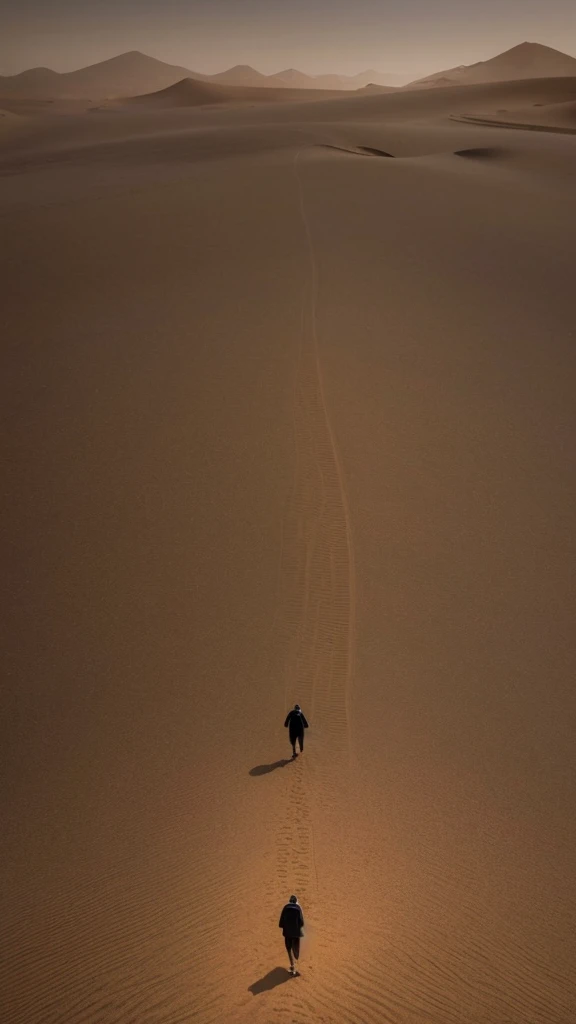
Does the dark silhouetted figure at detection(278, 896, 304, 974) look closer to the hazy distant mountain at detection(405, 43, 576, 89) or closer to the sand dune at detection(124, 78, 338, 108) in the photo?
the sand dune at detection(124, 78, 338, 108)

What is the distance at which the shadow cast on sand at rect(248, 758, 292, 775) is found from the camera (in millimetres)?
7051

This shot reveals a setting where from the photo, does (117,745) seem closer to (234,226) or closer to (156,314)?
(156,314)

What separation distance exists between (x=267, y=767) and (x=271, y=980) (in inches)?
83.4

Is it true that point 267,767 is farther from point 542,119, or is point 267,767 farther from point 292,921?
point 542,119

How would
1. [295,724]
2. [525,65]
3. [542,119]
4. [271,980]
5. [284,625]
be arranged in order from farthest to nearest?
1. [525,65]
2. [542,119]
3. [284,625]
4. [295,724]
5. [271,980]

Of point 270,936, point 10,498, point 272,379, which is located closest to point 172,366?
point 272,379

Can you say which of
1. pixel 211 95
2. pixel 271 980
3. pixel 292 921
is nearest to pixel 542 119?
pixel 292 921

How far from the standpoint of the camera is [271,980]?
515cm

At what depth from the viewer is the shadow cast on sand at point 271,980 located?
16.6 feet

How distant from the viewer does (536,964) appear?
5.54 meters

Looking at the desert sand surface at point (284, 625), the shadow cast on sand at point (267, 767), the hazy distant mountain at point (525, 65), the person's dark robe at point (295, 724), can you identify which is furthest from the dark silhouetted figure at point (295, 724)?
the hazy distant mountain at point (525, 65)

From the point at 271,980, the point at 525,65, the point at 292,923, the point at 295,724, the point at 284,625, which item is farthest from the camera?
the point at 525,65

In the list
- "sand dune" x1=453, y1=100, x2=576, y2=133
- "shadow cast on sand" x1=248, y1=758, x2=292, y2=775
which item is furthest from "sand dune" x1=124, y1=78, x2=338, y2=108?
"shadow cast on sand" x1=248, y1=758, x2=292, y2=775

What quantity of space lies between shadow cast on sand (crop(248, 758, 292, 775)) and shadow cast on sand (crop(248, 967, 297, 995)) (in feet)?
6.41
